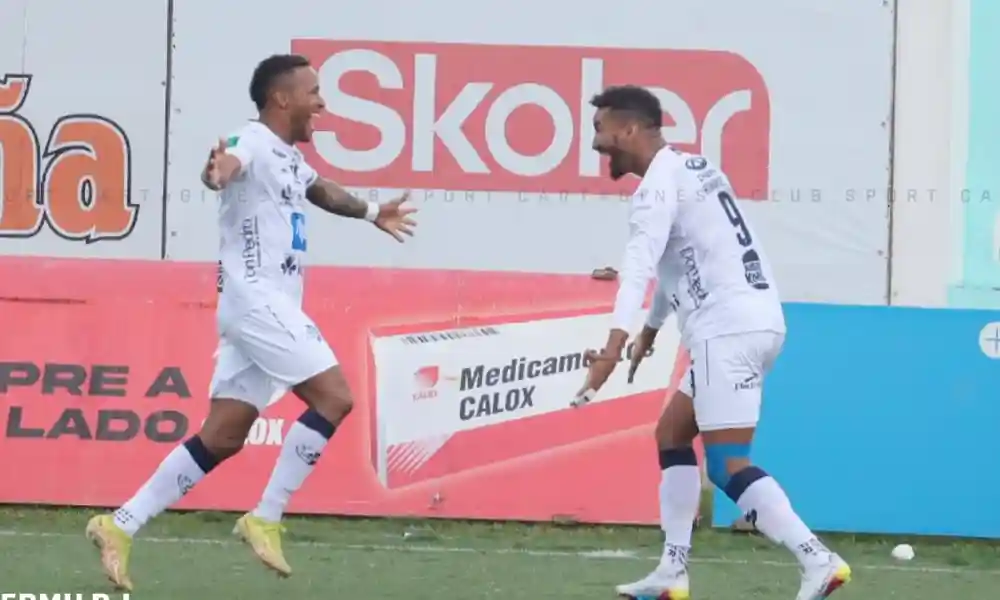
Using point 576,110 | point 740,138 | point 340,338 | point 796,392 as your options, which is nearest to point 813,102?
point 740,138

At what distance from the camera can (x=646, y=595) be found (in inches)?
270

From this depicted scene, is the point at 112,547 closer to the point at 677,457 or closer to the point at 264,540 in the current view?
the point at 264,540

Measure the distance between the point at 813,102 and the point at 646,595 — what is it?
5646 mm

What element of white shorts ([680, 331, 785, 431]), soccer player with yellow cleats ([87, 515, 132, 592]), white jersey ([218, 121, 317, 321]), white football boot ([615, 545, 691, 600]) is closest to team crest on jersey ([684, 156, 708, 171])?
white shorts ([680, 331, 785, 431])

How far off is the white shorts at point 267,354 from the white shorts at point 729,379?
1.49 meters

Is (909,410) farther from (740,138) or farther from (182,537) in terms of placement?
Result: (182,537)

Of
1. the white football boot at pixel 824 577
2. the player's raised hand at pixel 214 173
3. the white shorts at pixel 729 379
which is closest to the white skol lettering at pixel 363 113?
the player's raised hand at pixel 214 173

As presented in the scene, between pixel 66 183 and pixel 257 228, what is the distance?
5.27 metres

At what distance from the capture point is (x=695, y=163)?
6.61 m

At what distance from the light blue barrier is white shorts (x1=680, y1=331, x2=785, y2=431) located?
321 cm

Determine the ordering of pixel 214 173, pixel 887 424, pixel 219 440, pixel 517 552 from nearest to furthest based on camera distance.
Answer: pixel 214 173 < pixel 219 440 < pixel 517 552 < pixel 887 424

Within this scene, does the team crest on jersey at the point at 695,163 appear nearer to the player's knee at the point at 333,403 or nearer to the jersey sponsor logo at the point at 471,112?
the player's knee at the point at 333,403

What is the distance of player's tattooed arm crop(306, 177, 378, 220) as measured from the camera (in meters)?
7.59

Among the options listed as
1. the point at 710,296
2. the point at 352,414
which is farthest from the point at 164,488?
the point at 352,414
